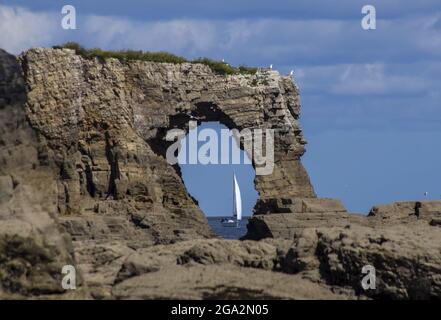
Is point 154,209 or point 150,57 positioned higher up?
point 150,57

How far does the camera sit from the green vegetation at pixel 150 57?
61969 mm

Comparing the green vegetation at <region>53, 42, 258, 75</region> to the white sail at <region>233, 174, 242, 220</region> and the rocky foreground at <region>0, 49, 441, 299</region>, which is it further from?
the white sail at <region>233, 174, 242, 220</region>

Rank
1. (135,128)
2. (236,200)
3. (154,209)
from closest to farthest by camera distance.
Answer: (154,209) < (135,128) < (236,200)

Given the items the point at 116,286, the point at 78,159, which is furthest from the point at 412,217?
the point at 116,286

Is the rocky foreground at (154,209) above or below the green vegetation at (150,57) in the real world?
below

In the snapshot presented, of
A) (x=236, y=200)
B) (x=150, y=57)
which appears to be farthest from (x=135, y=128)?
(x=236, y=200)

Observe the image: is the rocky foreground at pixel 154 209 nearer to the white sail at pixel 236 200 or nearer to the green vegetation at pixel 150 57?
the green vegetation at pixel 150 57

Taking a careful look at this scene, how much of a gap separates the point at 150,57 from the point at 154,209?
7254 mm

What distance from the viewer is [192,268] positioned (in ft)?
139

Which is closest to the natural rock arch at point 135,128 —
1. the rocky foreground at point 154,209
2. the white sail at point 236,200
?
the rocky foreground at point 154,209

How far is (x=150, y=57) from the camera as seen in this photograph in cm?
6366

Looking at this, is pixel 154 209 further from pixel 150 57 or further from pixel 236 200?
pixel 236 200

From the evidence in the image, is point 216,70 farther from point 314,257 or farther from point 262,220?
point 314,257

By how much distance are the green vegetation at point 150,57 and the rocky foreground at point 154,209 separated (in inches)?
14.3
